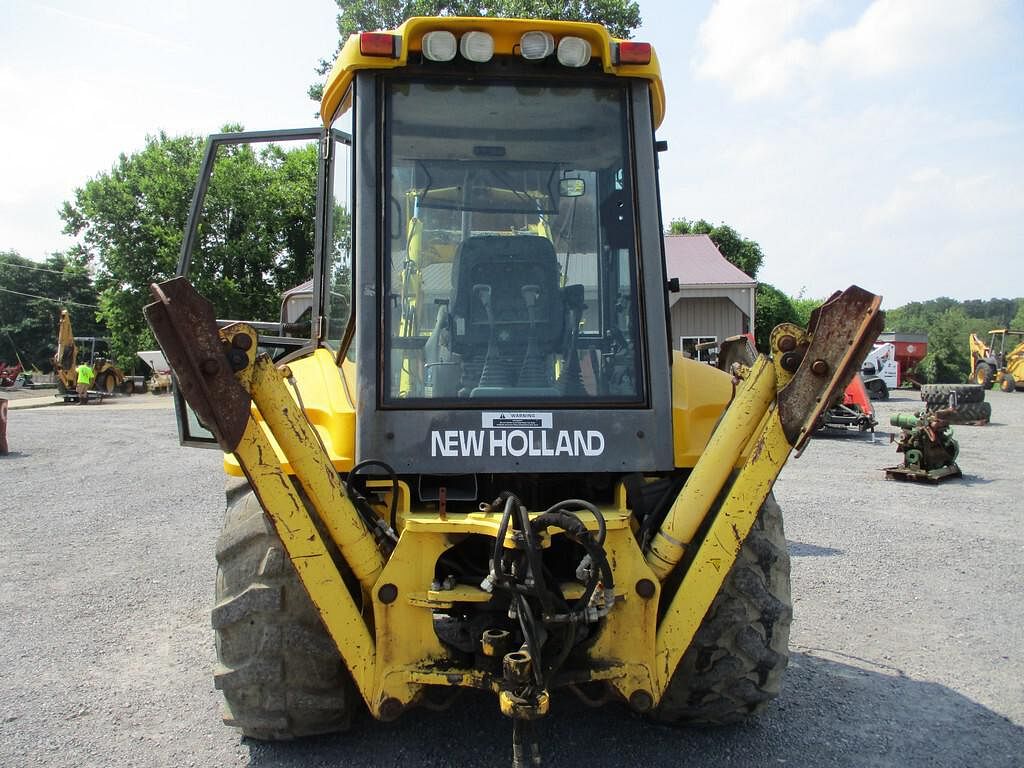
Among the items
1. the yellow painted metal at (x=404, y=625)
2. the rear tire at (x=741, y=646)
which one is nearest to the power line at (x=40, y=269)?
the yellow painted metal at (x=404, y=625)

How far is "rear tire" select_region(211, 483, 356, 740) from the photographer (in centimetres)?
314

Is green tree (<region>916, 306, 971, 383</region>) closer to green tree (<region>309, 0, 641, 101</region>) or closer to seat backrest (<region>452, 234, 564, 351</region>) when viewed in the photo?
green tree (<region>309, 0, 641, 101</region>)

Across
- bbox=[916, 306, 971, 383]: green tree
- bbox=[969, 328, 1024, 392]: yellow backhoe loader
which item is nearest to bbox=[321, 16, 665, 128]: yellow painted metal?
bbox=[969, 328, 1024, 392]: yellow backhoe loader

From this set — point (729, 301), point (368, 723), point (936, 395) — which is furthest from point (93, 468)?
point (729, 301)

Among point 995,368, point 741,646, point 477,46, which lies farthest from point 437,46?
point 995,368

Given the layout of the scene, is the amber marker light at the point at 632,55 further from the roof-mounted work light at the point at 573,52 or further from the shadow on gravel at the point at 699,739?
the shadow on gravel at the point at 699,739

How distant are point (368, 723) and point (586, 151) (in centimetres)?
251

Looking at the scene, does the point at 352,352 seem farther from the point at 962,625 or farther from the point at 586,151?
the point at 962,625

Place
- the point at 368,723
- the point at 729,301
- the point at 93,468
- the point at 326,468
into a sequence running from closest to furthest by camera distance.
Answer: the point at 326,468
the point at 368,723
the point at 93,468
the point at 729,301

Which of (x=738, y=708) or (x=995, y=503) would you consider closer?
(x=738, y=708)

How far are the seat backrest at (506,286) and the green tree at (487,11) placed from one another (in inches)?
853

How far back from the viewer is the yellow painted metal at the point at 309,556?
279 cm

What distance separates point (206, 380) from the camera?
2.66m

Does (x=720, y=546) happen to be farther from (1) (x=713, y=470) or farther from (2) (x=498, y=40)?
(2) (x=498, y=40)
